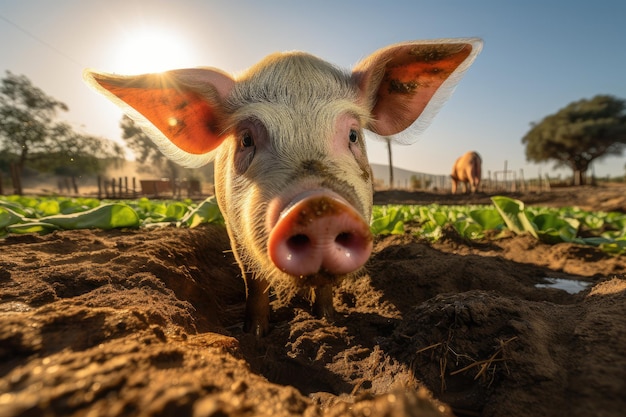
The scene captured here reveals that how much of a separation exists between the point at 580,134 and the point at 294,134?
144 feet

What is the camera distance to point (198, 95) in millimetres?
2447

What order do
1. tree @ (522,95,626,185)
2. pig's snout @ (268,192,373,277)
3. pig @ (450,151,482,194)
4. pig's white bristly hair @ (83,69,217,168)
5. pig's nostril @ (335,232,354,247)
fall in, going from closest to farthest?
pig's snout @ (268,192,373,277)
pig's nostril @ (335,232,354,247)
pig's white bristly hair @ (83,69,217,168)
pig @ (450,151,482,194)
tree @ (522,95,626,185)

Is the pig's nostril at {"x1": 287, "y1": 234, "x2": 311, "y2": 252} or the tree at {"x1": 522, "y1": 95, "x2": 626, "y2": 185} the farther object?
the tree at {"x1": 522, "y1": 95, "x2": 626, "y2": 185}

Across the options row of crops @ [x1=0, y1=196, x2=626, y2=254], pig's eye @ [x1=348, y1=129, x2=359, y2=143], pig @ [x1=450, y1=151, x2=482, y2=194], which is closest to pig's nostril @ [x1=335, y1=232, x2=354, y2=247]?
pig's eye @ [x1=348, y1=129, x2=359, y2=143]

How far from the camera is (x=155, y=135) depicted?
102 inches

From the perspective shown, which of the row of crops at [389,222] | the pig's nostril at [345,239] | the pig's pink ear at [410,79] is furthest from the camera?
the row of crops at [389,222]

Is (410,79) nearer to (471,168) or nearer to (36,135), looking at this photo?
(471,168)

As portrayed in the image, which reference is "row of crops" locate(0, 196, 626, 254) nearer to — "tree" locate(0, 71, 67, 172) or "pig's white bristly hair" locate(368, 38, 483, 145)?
"pig's white bristly hair" locate(368, 38, 483, 145)

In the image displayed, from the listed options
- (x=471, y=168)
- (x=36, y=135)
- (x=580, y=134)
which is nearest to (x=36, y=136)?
(x=36, y=135)

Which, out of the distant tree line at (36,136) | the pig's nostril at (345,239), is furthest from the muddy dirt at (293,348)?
the distant tree line at (36,136)

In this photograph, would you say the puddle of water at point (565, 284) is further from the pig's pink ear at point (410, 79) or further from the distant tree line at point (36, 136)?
the distant tree line at point (36, 136)

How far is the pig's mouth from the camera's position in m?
1.30

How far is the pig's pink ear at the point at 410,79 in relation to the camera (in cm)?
241

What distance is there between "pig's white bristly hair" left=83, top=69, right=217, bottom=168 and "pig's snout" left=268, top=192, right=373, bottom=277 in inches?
63.3
